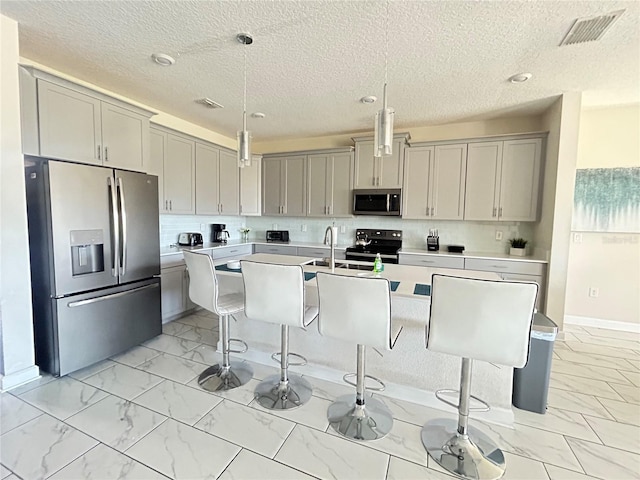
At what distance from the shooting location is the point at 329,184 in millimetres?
4684

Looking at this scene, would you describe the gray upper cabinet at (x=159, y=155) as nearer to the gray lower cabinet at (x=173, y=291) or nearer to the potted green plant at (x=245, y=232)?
the gray lower cabinet at (x=173, y=291)

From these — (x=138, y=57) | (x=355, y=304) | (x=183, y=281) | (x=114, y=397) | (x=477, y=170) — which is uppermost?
(x=138, y=57)

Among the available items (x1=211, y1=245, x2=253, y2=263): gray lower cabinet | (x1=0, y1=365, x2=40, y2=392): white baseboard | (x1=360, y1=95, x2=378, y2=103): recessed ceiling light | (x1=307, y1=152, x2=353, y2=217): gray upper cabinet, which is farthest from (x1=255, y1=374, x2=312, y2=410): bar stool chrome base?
(x1=360, y1=95, x2=378, y2=103): recessed ceiling light

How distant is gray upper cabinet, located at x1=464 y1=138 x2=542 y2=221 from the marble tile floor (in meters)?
1.99

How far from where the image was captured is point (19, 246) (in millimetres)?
2209

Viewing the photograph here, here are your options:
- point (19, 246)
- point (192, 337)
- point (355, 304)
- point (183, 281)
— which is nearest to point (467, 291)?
point (355, 304)

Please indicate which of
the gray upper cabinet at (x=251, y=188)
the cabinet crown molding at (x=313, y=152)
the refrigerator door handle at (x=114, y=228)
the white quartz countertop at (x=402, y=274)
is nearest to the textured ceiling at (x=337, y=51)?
the cabinet crown molding at (x=313, y=152)

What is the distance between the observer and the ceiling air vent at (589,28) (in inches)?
77.4

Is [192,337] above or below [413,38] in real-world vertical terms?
below

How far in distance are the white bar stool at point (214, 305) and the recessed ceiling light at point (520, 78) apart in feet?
10.5

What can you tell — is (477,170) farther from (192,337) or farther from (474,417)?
(192,337)

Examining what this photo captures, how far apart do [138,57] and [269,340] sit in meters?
2.75

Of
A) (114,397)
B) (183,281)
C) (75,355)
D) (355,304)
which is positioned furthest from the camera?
(183,281)

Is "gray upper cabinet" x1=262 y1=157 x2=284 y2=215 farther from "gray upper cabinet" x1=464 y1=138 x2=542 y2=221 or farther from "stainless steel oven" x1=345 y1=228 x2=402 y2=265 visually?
"gray upper cabinet" x1=464 y1=138 x2=542 y2=221
